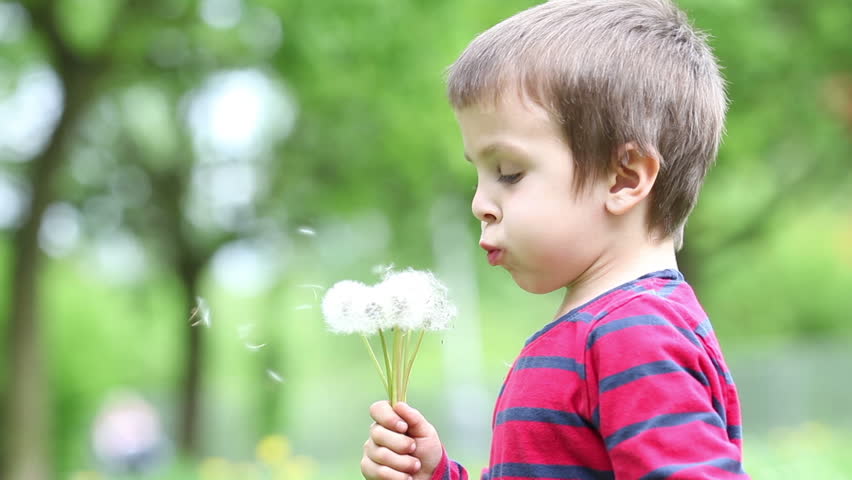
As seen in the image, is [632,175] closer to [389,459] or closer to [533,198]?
[533,198]

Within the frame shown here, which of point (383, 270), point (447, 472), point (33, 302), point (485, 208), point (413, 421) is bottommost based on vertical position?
point (33, 302)

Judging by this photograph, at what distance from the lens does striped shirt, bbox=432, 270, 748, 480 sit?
130cm

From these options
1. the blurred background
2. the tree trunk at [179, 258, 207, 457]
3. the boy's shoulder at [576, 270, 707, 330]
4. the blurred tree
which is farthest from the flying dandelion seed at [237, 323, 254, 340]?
the tree trunk at [179, 258, 207, 457]

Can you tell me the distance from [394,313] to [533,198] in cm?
29

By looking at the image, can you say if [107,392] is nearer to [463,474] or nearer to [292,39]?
[292,39]

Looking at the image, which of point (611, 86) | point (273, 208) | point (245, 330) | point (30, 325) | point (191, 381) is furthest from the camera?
point (191, 381)

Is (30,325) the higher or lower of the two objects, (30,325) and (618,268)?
the lower

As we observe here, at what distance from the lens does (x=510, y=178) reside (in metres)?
1.56

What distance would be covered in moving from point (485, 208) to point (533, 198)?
0.26 ft

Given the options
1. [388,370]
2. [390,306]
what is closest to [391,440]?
[388,370]

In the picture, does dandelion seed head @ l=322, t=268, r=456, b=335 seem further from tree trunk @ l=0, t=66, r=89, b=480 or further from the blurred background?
tree trunk @ l=0, t=66, r=89, b=480

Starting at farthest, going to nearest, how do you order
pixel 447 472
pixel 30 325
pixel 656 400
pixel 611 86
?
pixel 30 325 < pixel 447 472 < pixel 611 86 < pixel 656 400

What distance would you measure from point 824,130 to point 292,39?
562 cm

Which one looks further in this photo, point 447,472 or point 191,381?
point 191,381
